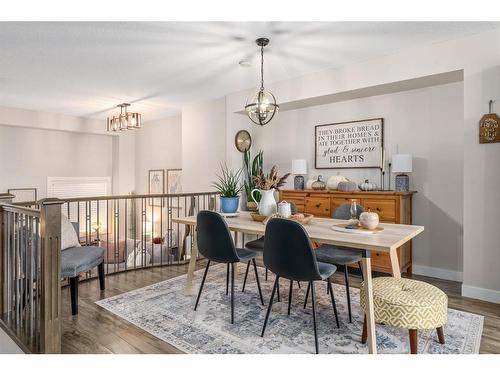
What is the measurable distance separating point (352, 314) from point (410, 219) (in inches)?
66.8

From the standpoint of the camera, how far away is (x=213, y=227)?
263cm

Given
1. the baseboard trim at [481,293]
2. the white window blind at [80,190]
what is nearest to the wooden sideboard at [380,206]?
the baseboard trim at [481,293]

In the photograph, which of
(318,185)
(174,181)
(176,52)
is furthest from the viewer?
(174,181)

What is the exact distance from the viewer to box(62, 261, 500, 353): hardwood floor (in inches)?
85.2

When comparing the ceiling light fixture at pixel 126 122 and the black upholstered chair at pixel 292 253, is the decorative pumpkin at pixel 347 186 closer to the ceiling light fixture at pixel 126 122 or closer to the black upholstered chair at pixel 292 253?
the black upholstered chair at pixel 292 253

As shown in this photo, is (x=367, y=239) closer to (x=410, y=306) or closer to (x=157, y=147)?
(x=410, y=306)

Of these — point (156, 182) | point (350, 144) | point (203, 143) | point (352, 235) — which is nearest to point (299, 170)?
point (350, 144)

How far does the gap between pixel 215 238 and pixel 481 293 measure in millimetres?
2490

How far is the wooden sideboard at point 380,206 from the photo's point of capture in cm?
356

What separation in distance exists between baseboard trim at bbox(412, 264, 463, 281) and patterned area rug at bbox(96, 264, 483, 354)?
1007 mm

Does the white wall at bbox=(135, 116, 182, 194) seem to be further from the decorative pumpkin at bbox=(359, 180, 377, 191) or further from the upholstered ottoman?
the upholstered ottoman

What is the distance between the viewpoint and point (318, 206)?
4133 millimetres

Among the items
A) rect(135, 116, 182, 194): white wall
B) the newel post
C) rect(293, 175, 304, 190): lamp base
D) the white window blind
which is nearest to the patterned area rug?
the newel post
